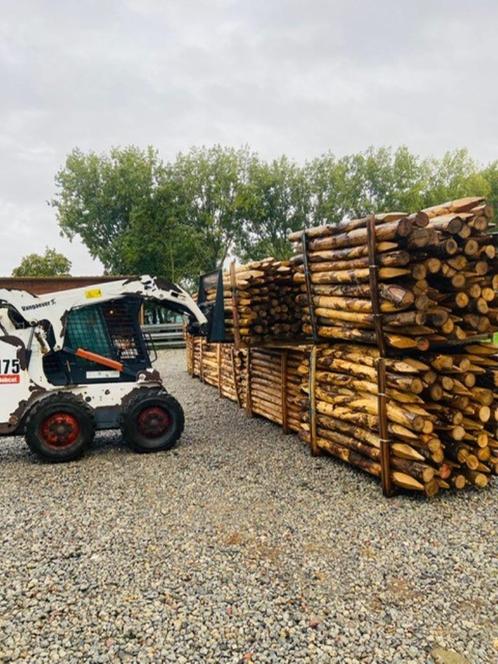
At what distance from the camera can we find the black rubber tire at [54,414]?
258 inches

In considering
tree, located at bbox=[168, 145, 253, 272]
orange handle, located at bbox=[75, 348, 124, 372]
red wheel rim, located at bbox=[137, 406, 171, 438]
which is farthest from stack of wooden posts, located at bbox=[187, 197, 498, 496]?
tree, located at bbox=[168, 145, 253, 272]

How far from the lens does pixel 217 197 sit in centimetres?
3491

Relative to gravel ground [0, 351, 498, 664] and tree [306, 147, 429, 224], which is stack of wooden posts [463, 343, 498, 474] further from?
tree [306, 147, 429, 224]

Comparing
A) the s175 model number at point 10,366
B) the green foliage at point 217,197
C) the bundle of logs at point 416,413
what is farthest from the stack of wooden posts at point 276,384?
the green foliage at point 217,197

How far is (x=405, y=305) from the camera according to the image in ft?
16.3

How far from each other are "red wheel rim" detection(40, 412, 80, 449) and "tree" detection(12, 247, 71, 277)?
1139 inches

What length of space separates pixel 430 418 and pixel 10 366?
5.54 meters

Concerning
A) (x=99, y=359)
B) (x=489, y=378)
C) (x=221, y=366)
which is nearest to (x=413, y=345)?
(x=489, y=378)

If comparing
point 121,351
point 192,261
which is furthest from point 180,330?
point 121,351

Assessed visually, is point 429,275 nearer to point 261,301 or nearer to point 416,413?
point 416,413

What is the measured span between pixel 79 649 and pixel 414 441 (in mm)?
3684

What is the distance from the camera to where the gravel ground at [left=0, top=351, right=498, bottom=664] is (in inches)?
120

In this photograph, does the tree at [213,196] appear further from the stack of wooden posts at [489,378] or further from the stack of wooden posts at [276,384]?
the stack of wooden posts at [489,378]

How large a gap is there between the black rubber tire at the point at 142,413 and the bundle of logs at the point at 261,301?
153 cm
